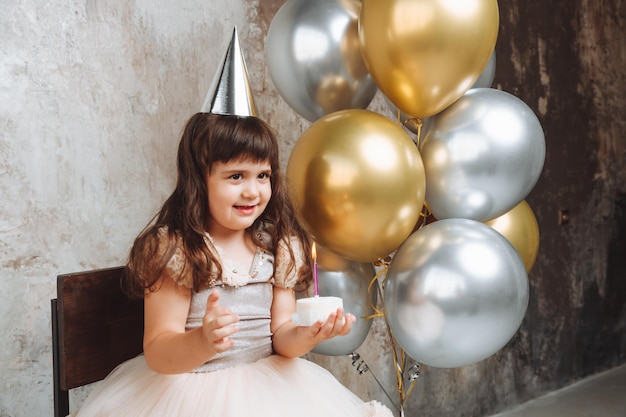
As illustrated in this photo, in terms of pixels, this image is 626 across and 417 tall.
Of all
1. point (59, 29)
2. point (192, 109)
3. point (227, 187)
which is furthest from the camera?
point (192, 109)

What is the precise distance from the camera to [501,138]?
1.59 m

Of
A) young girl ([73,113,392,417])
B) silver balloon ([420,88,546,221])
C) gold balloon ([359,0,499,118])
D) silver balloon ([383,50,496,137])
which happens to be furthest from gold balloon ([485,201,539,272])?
young girl ([73,113,392,417])

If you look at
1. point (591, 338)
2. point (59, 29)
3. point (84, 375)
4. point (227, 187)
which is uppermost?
point (59, 29)

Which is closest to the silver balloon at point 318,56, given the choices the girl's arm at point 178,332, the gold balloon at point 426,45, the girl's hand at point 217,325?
the gold balloon at point 426,45

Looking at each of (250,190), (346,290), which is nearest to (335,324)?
(250,190)

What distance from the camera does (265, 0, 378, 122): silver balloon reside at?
1628 millimetres

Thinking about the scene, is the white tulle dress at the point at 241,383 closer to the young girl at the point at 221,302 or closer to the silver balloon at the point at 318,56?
the young girl at the point at 221,302

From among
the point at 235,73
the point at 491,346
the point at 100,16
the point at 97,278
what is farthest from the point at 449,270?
the point at 100,16

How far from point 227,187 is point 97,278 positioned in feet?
1.20

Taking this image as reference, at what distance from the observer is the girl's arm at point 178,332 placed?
1.09m

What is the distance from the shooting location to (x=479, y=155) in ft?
5.14

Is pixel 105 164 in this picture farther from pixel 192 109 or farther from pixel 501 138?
pixel 501 138

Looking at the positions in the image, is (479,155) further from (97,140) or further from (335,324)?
(97,140)

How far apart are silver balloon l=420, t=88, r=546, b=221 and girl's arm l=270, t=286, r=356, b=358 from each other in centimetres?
45
